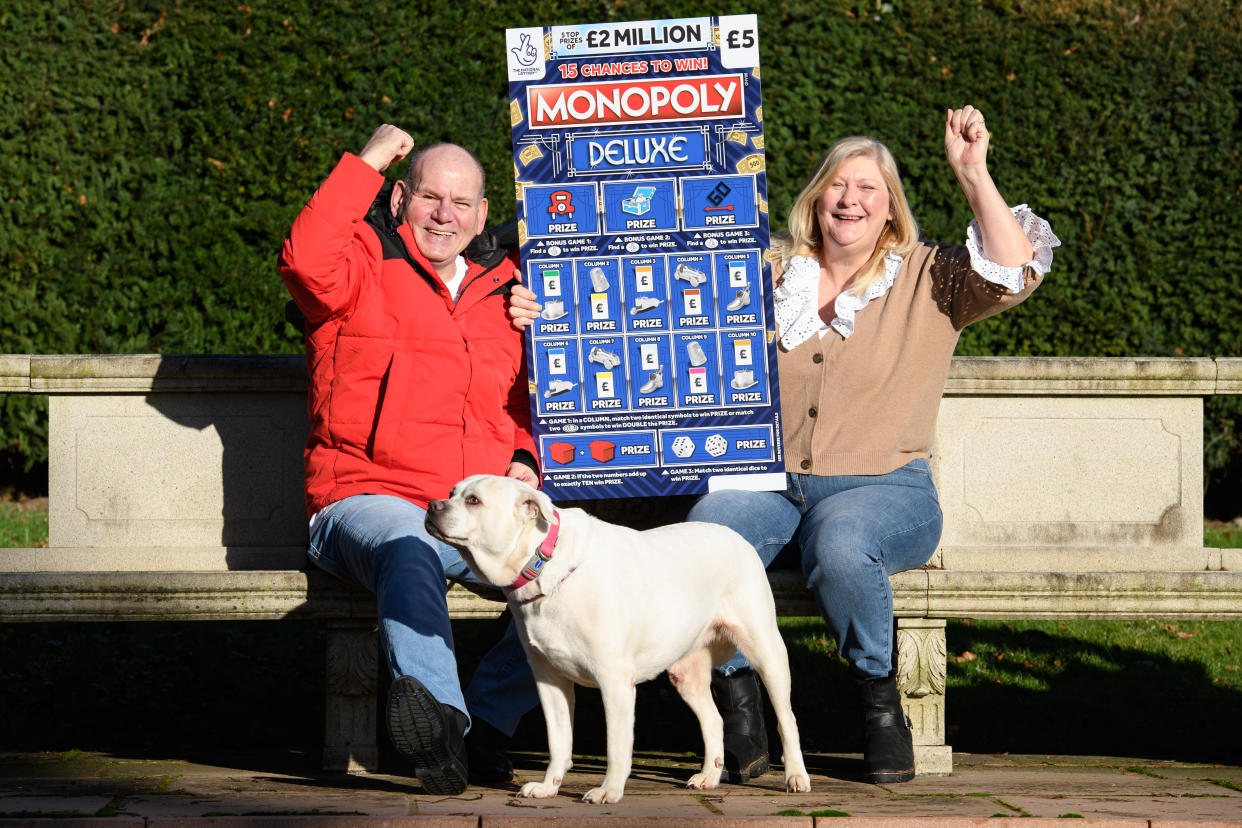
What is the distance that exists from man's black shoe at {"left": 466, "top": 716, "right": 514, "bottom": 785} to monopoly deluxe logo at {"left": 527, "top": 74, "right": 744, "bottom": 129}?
204cm

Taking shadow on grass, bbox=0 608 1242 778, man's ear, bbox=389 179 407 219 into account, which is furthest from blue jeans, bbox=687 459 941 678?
man's ear, bbox=389 179 407 219

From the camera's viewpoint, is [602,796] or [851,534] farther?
[851,534]

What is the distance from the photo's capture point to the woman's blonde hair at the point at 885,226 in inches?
183

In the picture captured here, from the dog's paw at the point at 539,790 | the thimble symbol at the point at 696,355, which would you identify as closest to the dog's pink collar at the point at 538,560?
the dog's paw at the point at 539,790

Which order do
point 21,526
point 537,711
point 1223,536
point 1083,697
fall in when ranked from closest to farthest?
point 537,711
point 1083,697
point 21,526
point 1223,536

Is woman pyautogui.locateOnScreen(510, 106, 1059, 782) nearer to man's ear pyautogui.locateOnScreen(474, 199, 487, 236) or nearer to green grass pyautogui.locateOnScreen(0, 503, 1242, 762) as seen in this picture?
man's ear pyautogui.locateOnScreen(474, 199, 487, 236)

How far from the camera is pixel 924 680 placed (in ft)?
14.8

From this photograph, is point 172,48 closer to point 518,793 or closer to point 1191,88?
point 518,793

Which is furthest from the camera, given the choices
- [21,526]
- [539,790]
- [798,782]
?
[21,526]

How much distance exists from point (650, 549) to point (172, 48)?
5.14 m

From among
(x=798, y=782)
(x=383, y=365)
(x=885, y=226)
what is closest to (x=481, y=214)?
(x=383, y=365)

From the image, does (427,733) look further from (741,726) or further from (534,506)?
(741,726)

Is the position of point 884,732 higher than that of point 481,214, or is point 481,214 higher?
point 481,214

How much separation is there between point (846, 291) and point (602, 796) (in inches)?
75.2
